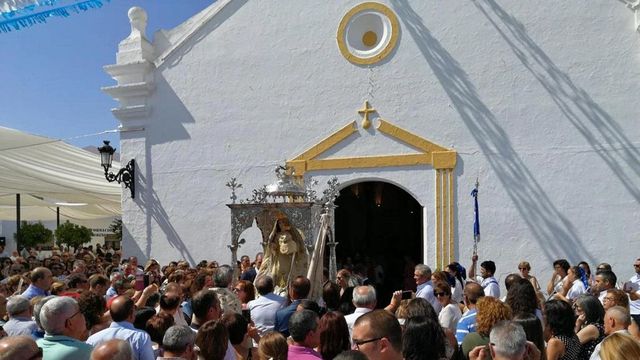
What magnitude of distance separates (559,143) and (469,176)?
171cm

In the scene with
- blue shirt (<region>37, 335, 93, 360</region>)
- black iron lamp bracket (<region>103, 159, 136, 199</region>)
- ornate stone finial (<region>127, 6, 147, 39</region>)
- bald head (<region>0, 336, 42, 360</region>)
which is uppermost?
ornate stone finial (<region>127, 6, 147, 39</region>)

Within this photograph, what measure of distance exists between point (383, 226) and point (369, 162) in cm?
508

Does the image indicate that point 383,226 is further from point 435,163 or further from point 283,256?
point 283,256

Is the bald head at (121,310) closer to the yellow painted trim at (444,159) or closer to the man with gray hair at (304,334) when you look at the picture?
the man with gray hair at (304,334)

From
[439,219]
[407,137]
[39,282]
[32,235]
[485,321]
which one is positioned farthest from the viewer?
[32,235]

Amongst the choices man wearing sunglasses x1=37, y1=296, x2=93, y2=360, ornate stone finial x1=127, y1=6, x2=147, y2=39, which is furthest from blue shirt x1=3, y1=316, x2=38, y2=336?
ornate stone finial x1=127, y1=6, x2=147, y2=39

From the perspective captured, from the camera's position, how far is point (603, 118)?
435 inches

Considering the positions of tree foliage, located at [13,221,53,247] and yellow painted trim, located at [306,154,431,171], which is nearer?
yellow painted trim, located at [306,154,431,171]

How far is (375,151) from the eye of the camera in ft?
40.6

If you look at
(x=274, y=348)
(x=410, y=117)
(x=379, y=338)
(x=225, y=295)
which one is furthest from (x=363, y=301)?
(x=410, y=117)

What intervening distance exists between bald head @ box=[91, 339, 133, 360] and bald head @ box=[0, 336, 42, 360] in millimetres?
320

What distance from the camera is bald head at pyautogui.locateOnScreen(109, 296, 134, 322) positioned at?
4844 mm

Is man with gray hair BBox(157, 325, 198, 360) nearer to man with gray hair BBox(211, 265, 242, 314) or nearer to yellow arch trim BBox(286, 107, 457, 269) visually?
man with gray hair BBox(211, 265, 242, 314)

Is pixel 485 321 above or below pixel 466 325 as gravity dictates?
above
